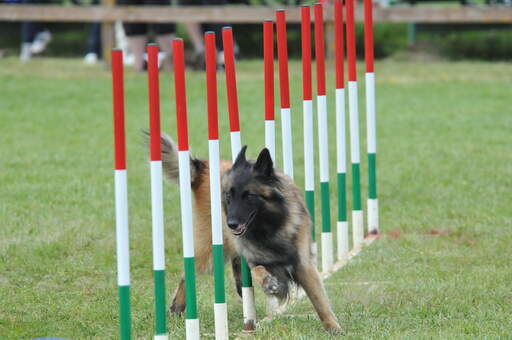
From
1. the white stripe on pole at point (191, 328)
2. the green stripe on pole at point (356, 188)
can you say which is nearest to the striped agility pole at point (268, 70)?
the white stripe on pole at point (191, 328)

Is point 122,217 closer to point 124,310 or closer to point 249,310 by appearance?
point 124,310

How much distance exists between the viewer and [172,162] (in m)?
5.75

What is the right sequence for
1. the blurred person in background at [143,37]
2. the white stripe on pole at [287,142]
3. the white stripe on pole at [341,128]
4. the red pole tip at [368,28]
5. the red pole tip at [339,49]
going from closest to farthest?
the white stripe on pole at [287,142] < the red pole tip at [339,49] < the white stripe on pole at [341,128] < the red pole tip at [368,28] < the blurred person in background at [143,37]

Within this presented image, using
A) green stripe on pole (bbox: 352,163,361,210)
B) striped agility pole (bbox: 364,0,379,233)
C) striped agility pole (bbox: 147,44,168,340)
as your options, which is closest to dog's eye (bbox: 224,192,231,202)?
striped agility pole (bbox: 147,44,168,340)

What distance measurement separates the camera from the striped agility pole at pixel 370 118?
7031 millimetres

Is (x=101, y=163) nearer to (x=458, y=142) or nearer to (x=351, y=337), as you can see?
(x=458, y=142)

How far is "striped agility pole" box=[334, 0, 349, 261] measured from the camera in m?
6.36

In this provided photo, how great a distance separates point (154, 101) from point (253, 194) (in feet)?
3.61

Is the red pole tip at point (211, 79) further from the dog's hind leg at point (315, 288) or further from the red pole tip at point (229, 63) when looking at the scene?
the dog's hind leg at point (315, 288)

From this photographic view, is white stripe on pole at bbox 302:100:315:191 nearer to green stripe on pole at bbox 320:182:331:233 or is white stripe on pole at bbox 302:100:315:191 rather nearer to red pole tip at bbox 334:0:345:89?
green stripe on pole at bbox 320:182:331:233

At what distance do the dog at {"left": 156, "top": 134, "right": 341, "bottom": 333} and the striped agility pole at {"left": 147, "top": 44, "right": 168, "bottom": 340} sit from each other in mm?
701

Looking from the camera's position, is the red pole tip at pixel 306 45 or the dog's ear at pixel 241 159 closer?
the dog's ear at pixel 241 159

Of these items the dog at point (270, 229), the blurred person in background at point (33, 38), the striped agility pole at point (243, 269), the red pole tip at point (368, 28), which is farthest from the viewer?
the blurred person in background at point (33, 38)

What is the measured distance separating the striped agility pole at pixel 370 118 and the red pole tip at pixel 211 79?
8.91 ft
